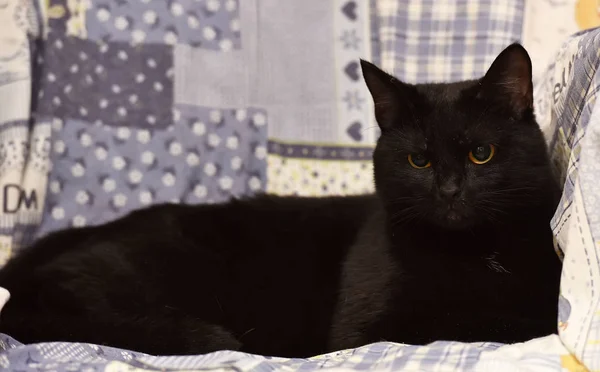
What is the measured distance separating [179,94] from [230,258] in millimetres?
645

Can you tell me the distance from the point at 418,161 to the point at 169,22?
3.22 ft

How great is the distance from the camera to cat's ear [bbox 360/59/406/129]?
117 cm

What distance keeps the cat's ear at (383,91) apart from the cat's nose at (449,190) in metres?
0.20

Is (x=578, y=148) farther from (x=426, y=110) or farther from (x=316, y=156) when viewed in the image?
(x=316, y=156)

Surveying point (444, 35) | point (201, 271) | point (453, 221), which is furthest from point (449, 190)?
point (444, 35)

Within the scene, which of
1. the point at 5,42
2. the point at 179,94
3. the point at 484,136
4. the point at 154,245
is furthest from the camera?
the point at 179,94

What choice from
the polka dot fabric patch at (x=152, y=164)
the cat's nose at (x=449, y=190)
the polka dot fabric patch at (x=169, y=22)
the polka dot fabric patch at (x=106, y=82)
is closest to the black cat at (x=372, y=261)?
the cat's nose at (x=449, y=190)

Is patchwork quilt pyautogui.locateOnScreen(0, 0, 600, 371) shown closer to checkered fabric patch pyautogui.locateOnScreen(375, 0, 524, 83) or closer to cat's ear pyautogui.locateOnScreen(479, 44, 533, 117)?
checkered fabric patch pyautogui.locateOnScreen(375, 0, 524, 83)

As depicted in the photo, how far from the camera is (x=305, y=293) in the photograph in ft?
4.34

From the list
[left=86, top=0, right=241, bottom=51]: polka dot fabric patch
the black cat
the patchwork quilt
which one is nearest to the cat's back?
the black cat

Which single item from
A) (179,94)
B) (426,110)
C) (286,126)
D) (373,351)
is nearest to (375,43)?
(286,126)

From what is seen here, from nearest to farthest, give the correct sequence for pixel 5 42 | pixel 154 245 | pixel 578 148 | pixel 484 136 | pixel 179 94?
pixel 578 148, pixel 484 136, pixel 154 245, pixel 5 42, pixel 179 94

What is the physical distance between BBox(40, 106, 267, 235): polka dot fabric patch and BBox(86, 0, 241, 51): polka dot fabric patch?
8.1 inches

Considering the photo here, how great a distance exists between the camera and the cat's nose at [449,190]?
106 cm
